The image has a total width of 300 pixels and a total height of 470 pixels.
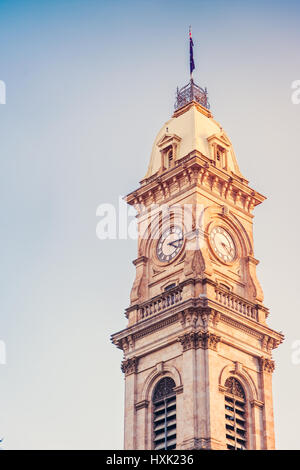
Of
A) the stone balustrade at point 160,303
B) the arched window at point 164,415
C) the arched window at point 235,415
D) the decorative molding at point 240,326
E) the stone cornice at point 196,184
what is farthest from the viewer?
the stone cornice at point 196,184

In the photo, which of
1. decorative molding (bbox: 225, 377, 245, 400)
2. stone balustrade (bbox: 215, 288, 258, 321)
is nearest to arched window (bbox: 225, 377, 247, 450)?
decorative molding (bbox: 225, 377, 245, 400)

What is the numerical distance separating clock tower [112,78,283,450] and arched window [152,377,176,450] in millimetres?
83

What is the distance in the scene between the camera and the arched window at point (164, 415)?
6631 cm

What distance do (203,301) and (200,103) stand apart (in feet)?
79.3

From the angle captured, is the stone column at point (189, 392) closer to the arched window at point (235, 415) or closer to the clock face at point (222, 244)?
the arched window at point (235, 415)

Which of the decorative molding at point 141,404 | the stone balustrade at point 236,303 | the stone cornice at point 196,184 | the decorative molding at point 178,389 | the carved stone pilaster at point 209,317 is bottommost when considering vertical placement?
the decorative molding at point 141,404

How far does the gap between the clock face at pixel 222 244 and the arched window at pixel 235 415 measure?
35.2ft

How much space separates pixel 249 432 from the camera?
67625mm

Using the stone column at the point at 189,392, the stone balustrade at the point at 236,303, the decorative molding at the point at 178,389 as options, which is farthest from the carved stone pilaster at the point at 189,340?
the stone balustrade at the point at 236,303

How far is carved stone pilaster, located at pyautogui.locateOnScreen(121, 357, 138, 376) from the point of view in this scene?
7112 centimetres

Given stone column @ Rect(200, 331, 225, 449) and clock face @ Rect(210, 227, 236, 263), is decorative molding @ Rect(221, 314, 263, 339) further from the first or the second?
clock face @ Rect(210, 227, 236, 263)

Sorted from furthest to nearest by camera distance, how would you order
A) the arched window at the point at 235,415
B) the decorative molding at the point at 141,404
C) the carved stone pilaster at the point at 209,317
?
1. the decorative molding at the point at 141,404
2. the carved stone pilaster at the point at 209,317
3. the arched window at the point at 235,415
